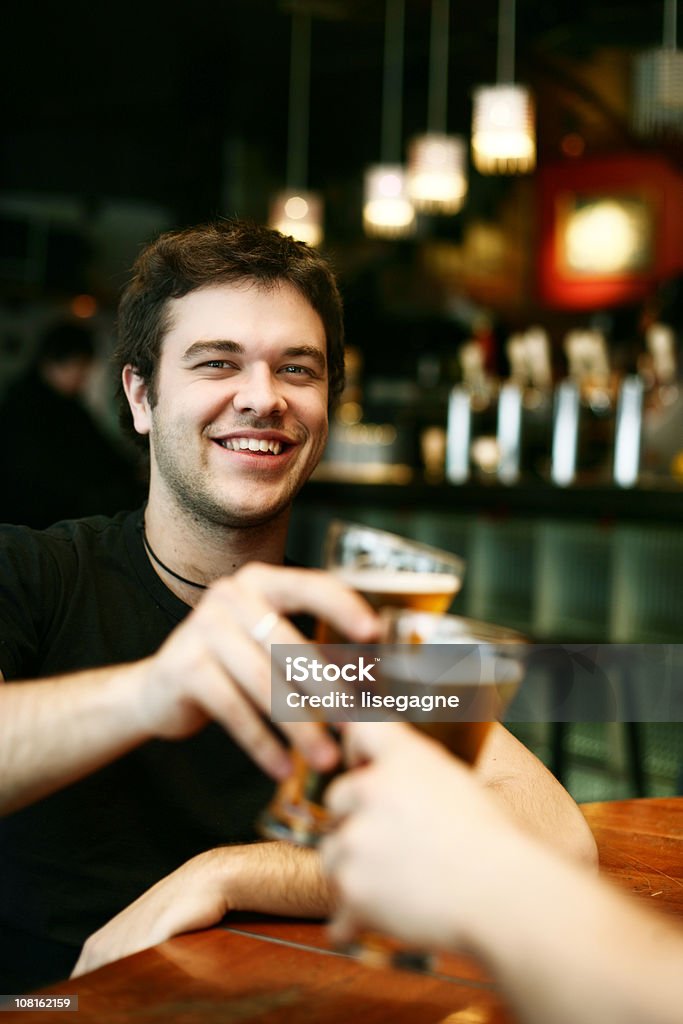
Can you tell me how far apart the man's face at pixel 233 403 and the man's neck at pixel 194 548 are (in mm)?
18

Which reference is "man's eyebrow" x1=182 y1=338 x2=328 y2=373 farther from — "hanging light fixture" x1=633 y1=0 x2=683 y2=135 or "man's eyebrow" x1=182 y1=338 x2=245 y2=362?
"hanging light fixture" x1=633 y1=0 x2=683 y2=135

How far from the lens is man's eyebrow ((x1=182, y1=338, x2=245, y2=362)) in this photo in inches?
55.2

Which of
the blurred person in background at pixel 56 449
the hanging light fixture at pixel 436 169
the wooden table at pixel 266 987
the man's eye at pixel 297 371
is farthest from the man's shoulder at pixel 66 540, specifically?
the hanging light fixture at pixel 436 169

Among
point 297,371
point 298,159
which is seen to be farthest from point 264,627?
point 298,159

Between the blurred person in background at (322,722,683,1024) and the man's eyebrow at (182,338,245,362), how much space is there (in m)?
0.86

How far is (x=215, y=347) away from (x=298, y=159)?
22.1 ft

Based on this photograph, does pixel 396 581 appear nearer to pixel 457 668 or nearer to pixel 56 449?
pixel 457 668

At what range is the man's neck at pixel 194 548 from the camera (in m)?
1.41

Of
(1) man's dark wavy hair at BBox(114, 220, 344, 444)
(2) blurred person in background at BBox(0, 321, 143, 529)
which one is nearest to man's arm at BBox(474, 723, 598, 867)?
(1) man's dark wavy hair at BBox(114, 220, 344, 444)

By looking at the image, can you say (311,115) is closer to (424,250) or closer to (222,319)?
(424,250)

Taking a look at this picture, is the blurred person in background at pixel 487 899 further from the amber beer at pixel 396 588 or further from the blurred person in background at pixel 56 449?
the blurred person in background at pixel 56 449

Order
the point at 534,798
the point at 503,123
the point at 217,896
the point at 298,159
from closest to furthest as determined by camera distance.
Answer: the point at 217,896 < the point at 534,798 < the point at 503,123 < the point at 298,159

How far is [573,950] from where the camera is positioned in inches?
21.5

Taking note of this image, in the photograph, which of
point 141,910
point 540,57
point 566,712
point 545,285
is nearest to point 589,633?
point 566,712
